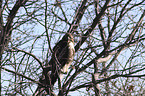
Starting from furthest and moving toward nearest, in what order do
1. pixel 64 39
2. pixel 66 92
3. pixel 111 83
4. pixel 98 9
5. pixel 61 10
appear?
pixel 111 83, pixel 98 9, pixel 61 10, pixel 64 39, pixel 66 92

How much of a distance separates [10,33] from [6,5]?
0.71 m

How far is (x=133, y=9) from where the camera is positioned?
7332 millimetres

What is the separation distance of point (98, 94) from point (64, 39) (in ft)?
5.65

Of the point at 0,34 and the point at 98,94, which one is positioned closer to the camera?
the point at 0,34

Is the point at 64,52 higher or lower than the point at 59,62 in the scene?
higher

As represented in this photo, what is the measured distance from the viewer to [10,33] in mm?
6094

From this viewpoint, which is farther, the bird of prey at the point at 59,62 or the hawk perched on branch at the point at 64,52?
the hawk perched on branch at the point at 64,52

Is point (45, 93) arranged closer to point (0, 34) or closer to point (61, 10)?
point (0, 34)

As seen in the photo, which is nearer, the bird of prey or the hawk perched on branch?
the bird of prey

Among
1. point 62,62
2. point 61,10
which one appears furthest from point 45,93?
point 61,10

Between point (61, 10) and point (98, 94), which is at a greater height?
point (61, 10)

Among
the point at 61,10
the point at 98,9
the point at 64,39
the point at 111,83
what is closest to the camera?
the point at 64,39

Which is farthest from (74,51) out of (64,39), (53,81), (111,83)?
(111,83)

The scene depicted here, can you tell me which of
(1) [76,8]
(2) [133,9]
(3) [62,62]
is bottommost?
(3) [62,62]
